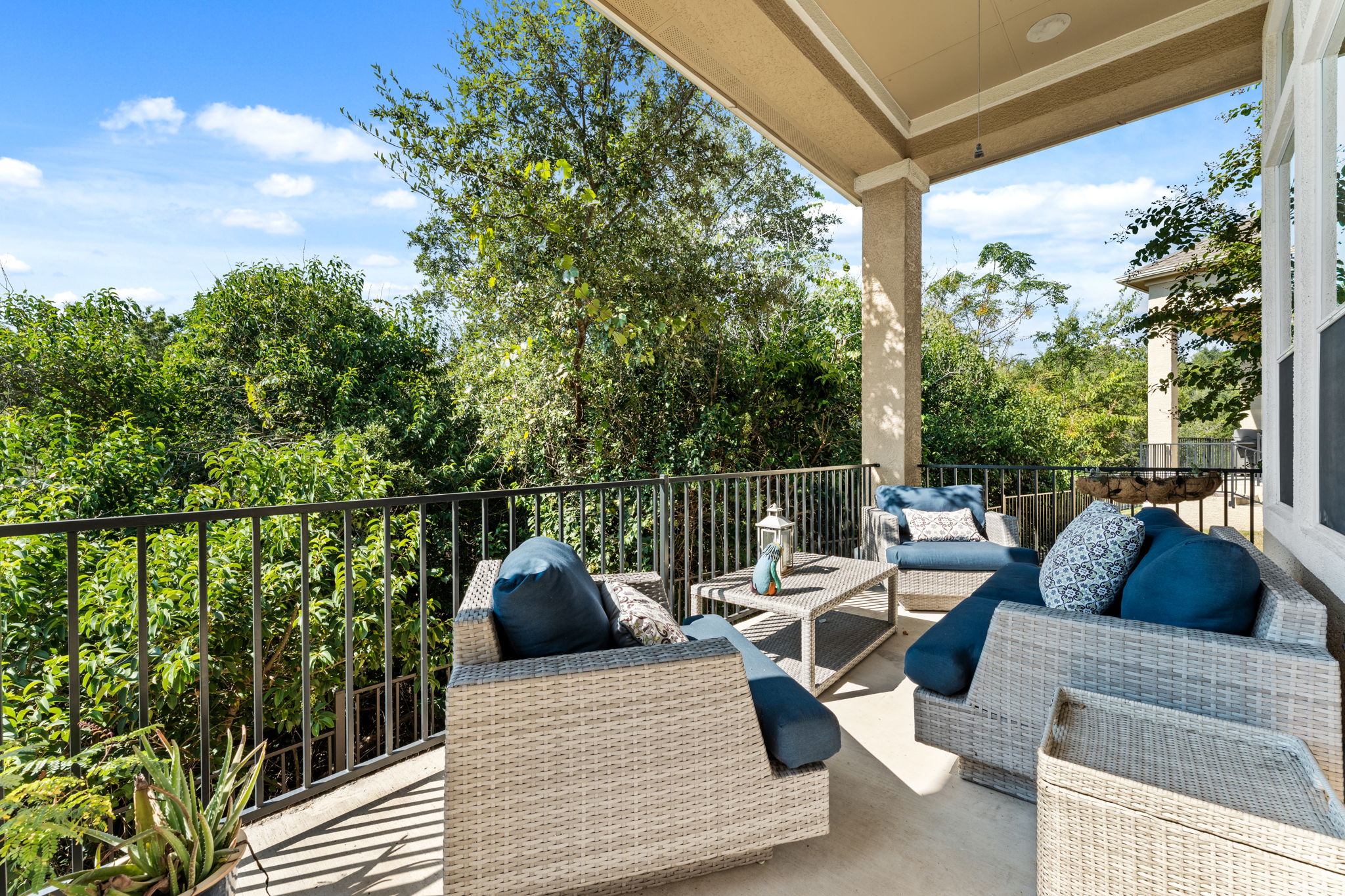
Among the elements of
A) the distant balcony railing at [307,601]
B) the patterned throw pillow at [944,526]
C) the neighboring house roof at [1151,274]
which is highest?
the neighboring house roof at [1151,274]

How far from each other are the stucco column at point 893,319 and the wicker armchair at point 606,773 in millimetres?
3439

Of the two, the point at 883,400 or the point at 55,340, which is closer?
the point at 883,400

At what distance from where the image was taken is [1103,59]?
337 centimetres

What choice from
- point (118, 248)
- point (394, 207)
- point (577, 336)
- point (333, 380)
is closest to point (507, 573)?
point (577, 336)

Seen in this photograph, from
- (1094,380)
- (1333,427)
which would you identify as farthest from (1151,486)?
(1094,380)

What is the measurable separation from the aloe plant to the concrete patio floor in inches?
17.9

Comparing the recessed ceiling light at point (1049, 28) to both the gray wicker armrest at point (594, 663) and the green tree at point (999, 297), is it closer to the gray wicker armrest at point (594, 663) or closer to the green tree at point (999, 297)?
the gray wicker armrest at point (594, 663)

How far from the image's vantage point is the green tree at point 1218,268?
3934 mm

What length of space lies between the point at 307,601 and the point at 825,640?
2213 mm

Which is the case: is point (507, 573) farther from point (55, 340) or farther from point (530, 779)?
point (55, 340)

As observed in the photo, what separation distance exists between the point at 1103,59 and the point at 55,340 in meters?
13.0

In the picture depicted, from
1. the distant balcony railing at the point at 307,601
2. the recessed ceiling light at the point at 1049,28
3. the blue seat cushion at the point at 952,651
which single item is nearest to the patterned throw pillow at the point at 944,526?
the distant balcony railing at the point at 307,601

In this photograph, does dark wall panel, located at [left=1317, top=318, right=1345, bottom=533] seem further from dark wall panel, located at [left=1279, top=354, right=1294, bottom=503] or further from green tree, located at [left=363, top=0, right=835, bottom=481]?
green tree, located at [left=363, top=0, right=835, bottom=481]

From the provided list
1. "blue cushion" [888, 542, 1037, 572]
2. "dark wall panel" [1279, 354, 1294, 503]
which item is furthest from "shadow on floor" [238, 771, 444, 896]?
"dark wall panel" [1279, 354, 1294, 503]
